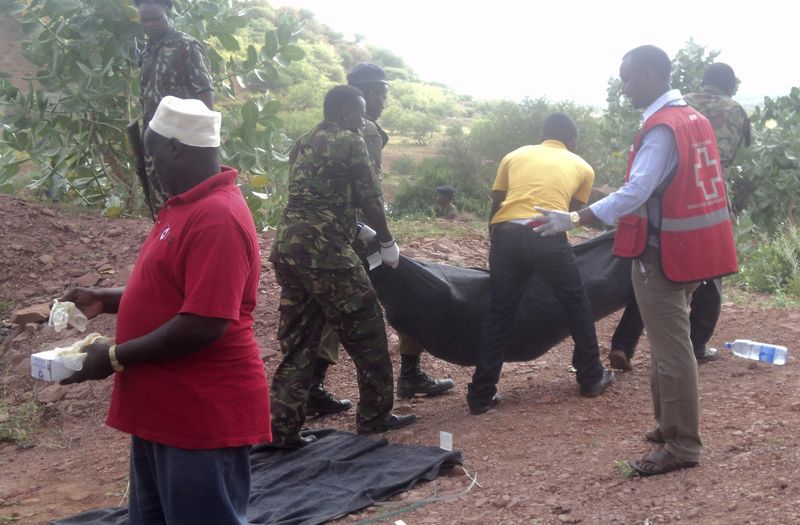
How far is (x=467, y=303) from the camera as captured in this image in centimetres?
516

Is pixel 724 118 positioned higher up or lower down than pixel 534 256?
higher up

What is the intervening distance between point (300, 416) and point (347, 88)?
→ 172cm

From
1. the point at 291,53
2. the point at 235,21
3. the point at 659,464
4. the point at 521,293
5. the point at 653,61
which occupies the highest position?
the point at 235,21

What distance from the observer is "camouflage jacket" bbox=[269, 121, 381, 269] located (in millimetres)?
4426

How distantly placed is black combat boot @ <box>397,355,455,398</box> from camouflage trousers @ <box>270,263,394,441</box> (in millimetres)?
805

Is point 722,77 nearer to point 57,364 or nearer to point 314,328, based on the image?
point 314,328

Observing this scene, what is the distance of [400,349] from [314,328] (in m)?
0.96

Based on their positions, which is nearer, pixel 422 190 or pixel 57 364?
pixel 57 364

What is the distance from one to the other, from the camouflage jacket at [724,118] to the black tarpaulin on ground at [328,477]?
292 centimetres

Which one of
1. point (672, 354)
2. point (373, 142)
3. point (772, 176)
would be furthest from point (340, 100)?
point (772, 176)

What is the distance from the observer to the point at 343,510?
388cm

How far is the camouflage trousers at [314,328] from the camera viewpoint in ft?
14.7

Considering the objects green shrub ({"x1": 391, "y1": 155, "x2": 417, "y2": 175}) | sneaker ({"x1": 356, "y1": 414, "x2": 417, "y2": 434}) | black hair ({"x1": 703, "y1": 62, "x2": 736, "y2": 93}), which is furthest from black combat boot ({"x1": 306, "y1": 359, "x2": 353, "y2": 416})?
green shrub ({"x1": 391, "y1": 155, "x2": 417, "y2": 175})

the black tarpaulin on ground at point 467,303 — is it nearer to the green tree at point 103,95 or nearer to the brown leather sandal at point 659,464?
the brown leather sandal at point 659,464
